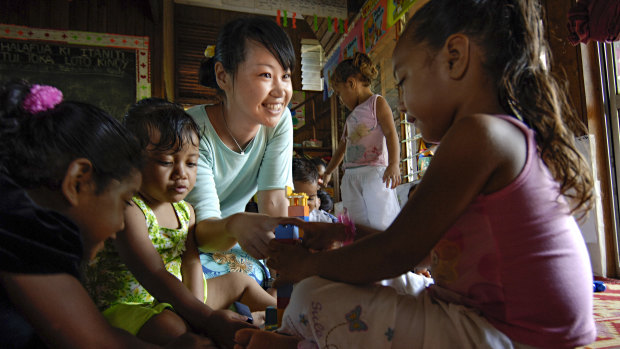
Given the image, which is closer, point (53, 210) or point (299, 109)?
point (53, 210)

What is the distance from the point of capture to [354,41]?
490cm

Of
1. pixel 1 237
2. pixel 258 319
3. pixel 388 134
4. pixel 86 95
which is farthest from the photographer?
pixel 86 95

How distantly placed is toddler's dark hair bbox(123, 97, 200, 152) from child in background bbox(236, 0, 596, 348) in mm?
572

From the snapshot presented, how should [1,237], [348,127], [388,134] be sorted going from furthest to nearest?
[348,127] → [388,134] → [1,237]

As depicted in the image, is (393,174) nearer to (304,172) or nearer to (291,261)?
(304,172)

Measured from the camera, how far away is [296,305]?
32.1 inches

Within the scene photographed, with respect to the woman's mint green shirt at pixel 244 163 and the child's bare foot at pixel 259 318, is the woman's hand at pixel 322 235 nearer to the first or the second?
the child's bare foot at pixel 259 318

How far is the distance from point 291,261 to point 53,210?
18.3 inches

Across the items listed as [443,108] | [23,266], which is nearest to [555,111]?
[443,108]

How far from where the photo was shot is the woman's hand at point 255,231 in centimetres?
103

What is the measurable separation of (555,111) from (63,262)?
89 centimetres

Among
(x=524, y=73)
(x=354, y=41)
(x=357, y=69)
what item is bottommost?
(x=524, y=73)

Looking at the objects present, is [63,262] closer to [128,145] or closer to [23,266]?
[23,266]

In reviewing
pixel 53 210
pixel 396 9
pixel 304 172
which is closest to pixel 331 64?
pixel 396 9
